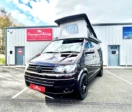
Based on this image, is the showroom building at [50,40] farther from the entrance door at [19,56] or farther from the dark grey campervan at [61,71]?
the dark grey campervan at [61,71]

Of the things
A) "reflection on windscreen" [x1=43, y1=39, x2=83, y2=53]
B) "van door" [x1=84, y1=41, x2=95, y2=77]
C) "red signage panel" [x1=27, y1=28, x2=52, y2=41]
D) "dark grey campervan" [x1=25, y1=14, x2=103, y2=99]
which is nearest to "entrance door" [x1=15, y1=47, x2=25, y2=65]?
"red signage panel" [x1=27, y1=28, x2=52, y2=41]

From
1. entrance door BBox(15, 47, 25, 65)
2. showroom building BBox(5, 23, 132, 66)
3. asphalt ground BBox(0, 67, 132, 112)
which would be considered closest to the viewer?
asphalt ground BBox(0, 67, 132, 112)

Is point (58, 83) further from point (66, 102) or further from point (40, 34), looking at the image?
point (40, 34)

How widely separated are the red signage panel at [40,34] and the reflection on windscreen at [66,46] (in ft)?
27.4

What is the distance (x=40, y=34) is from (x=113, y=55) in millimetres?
7547

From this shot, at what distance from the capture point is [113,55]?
12.4 meters

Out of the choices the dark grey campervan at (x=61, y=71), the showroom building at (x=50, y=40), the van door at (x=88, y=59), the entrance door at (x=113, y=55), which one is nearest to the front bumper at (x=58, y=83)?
the dark grey campervan at (x=61, y=71)

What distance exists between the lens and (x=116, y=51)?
485 inches

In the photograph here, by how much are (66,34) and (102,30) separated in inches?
313

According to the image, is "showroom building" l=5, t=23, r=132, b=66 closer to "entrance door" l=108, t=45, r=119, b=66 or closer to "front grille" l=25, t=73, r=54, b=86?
"entrance door" l=108, t=45, r=119, b=66

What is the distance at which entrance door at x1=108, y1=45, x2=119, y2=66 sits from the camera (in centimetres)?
1233

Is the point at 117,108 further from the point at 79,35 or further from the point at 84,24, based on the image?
the point at 84,24

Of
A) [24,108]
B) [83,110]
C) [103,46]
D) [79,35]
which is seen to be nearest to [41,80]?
[24,108]

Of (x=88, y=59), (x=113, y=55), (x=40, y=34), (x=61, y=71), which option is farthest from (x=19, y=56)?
(x=61, y=71)
